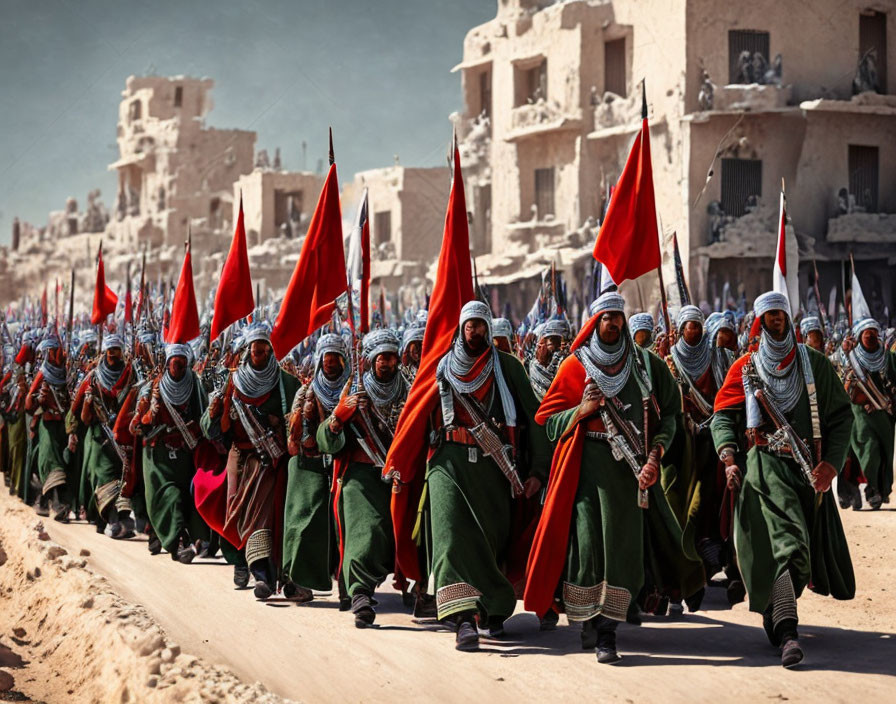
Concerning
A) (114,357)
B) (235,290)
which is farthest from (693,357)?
(114,357)

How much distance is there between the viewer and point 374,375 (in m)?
8.39

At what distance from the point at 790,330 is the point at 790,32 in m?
29.2

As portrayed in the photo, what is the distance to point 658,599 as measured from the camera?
7.12 metres

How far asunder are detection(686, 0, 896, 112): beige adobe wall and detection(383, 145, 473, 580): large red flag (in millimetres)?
27131

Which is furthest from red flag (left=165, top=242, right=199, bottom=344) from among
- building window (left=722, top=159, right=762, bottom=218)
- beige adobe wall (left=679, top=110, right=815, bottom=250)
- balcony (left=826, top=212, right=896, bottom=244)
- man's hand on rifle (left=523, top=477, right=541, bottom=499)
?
balcony (left=826, top=212, right=896, bottom=244)

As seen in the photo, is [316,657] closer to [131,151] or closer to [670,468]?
[670,468]

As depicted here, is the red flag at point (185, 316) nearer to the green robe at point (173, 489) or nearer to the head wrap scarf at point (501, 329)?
the green robe at point (173, 489)

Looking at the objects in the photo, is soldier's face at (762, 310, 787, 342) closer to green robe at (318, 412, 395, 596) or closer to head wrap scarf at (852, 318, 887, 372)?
green robe at (318, 412, 395, 596)

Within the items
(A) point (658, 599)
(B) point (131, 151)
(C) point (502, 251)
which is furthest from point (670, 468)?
(B) point (131, 151)

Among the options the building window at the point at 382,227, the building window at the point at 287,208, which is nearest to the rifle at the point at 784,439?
the building window at the point at 382,227

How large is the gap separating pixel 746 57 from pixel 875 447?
2265 cm

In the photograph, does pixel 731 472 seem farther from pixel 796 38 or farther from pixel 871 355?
pixel 796 38

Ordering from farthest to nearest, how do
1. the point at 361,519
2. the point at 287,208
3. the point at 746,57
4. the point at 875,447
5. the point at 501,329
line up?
the point at 287,208, the point at 746,57, the point at 875,447, the point at 501,329, the point at 361,519

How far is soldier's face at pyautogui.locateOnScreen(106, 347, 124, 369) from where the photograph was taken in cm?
1263
